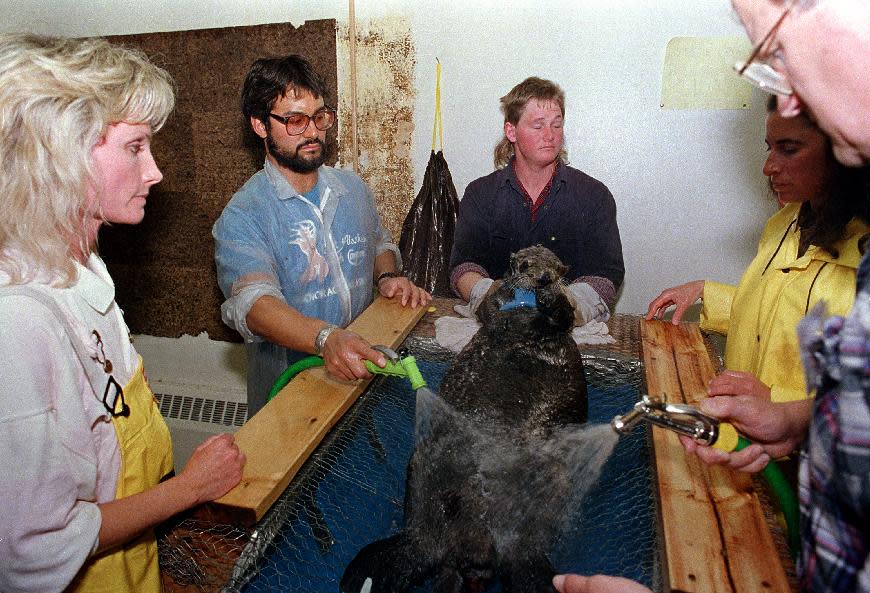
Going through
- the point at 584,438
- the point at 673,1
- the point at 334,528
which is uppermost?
the point at 673,1

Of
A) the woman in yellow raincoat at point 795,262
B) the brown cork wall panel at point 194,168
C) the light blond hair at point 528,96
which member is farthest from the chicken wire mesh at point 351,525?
the brown cork wall panel at point 194,168

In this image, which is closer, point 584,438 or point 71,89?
point 71,89

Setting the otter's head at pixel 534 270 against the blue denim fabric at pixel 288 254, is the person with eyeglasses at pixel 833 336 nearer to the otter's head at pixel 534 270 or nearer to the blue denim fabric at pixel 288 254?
the otter's head at pixel 534 270

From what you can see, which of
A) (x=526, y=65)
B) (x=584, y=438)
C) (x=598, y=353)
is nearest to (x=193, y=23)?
(x=526, y=65)

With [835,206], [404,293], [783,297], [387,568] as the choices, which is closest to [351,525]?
[387,568]

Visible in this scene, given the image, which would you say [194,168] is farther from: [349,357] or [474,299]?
[349,357]

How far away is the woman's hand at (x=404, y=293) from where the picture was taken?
279 centimetres

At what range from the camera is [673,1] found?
134 inches

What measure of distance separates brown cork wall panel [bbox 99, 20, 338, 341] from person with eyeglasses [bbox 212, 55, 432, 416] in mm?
1306

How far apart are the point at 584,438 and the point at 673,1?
2.73 meters

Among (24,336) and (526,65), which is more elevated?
(526,65)

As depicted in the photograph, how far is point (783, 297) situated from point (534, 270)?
0.84 metres

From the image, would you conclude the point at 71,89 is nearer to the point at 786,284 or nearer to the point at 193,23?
the point at 786,284

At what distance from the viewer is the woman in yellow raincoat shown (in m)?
1.61
